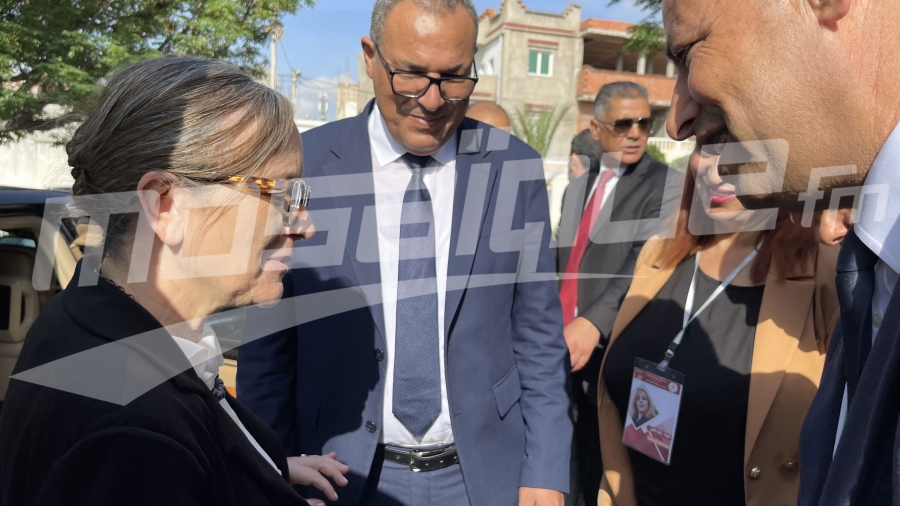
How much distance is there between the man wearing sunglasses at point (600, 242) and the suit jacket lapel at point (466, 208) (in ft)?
2.82

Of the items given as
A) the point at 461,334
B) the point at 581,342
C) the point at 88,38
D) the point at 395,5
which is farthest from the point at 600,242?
the point at 88,38

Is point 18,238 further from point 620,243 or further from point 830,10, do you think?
point 830,10

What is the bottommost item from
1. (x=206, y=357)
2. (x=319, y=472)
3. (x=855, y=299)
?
(x=319, y=472)

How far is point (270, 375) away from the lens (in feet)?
7.01

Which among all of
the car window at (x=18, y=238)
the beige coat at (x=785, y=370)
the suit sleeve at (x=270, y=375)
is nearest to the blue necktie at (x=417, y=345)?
the suit sleeve at (x=270, y=375)

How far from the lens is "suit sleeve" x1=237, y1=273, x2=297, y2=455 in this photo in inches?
83.1

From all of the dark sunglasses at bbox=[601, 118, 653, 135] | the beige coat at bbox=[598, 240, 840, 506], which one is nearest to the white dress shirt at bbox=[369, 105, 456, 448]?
the beige coat at bbox=[598, 240, 840, 506]

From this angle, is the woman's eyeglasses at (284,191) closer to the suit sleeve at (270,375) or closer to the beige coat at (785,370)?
the suit sleeve at (270,375)

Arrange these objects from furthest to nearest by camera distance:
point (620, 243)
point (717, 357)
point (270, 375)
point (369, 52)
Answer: point (620, 243) → point (369, 52) → point (270, 375) → point (717, 357)

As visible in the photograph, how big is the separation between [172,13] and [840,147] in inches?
411

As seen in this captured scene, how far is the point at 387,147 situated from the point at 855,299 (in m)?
1.58

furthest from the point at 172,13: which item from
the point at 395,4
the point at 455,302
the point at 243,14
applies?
the point at 455,302

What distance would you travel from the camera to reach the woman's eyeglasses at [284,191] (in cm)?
139

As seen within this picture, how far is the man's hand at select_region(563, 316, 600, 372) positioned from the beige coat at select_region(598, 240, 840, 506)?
2.65ft
